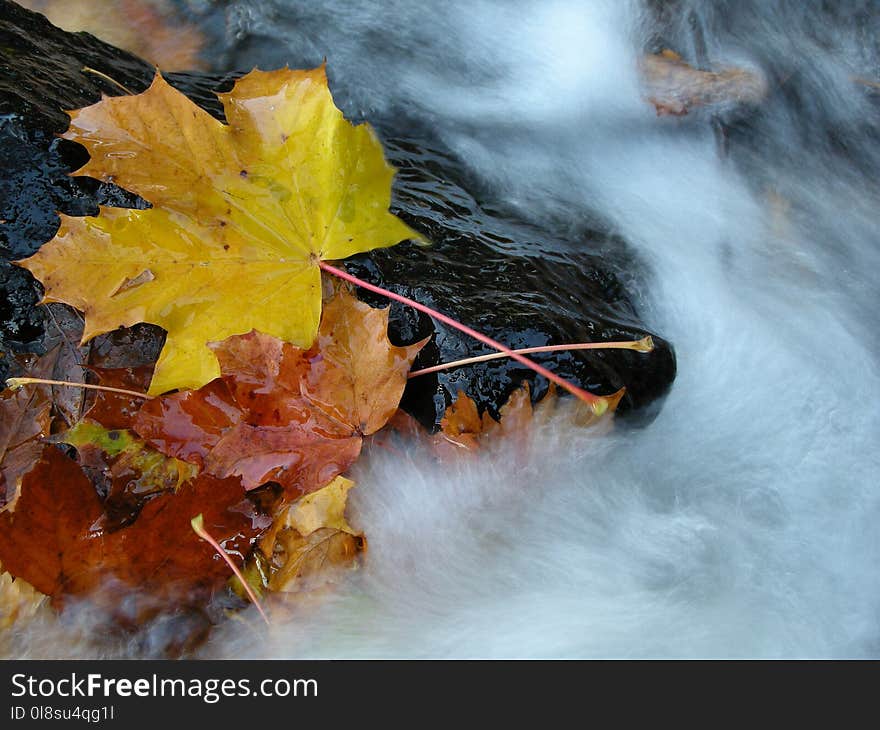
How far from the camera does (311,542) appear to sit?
1091mm

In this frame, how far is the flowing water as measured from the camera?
111 cm

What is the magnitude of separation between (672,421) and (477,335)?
419 mm

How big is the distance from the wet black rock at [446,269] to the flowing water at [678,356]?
0.09 meters

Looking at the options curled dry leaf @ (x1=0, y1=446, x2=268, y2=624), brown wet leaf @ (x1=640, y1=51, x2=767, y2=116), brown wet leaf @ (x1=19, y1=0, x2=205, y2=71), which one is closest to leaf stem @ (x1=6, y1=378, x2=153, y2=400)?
curled dry leaf @ (x1=0, y1=446, x2=268, y2=624)

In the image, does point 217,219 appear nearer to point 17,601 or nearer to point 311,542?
point 311,542

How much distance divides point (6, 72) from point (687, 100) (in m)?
1.66

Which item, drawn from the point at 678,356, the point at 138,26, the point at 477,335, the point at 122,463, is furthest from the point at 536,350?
the point at 138,26

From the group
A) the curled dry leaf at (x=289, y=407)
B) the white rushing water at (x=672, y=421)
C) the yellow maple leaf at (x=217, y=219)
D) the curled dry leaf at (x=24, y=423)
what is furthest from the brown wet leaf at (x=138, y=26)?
the curled dry leaf at (x=289, y=407)

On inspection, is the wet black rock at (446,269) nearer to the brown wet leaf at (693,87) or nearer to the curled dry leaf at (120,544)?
the curled dry leaf at (120,544)

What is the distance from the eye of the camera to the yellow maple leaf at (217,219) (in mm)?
1098

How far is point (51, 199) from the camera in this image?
4.19 feet

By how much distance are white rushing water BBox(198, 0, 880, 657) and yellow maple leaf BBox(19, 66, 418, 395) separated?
0.32 meters
